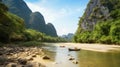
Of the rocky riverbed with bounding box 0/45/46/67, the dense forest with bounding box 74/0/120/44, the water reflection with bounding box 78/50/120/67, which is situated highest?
the dense forest with bounding box 74/0/120/44

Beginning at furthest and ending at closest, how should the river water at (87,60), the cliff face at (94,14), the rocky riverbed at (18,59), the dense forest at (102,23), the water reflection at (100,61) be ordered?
the cliff face at (94,14) → the dense forest at (102,23) → the river water at (87,60) → the water reflection at (100,61) → the rocky riverbed at (18,59)

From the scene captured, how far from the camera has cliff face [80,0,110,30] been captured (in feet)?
428

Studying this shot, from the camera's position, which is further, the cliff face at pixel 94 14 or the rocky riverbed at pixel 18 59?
the cliff face at pixel 94 14

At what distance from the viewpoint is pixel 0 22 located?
5888cm

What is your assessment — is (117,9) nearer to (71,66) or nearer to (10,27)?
(10,27)

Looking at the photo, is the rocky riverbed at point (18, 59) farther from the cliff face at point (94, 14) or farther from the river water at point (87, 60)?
the cliff face at point (94, 14)

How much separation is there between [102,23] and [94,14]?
2324 cm

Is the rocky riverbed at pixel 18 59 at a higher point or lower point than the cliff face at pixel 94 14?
lower

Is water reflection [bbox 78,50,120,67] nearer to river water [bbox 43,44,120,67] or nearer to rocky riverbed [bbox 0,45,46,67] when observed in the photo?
river water [bbox 43,44,120,67]

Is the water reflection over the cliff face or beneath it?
beneath

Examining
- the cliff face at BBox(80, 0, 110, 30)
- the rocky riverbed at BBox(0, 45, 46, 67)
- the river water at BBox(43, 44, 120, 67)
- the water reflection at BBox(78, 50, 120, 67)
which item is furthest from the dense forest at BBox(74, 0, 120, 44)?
the rocky riverbed at BBox(0, 45, 46, 67)

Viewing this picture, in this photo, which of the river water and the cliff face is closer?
the river water

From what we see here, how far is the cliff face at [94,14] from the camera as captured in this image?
130 metres

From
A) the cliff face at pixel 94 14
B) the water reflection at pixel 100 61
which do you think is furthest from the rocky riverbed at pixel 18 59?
the cliff face at pixel 94 14
